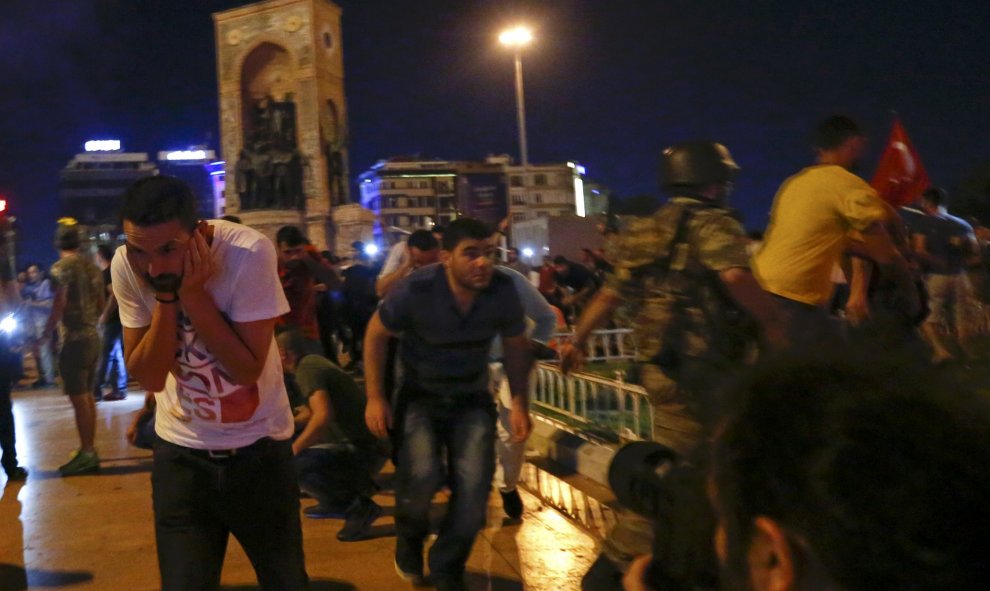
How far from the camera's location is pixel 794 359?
1.16 metres

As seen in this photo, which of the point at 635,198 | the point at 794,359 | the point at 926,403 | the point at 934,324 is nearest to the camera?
the point at 926,403

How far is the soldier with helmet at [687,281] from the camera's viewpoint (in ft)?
10.9

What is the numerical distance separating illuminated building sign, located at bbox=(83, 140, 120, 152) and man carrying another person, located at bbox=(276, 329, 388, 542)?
10933 centimetres

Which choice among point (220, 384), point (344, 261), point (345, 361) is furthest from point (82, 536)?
point (344, 261)

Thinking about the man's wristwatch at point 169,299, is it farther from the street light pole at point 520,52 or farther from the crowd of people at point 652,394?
the street light pole at point 520,52

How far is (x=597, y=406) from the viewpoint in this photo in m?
7.80

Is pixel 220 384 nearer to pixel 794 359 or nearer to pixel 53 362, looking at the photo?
pixel 794 359

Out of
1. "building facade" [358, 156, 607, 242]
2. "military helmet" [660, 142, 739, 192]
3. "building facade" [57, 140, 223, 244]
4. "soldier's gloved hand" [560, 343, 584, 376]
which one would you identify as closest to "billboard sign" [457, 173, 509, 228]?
"building facade" [358, 156, 607, 242]

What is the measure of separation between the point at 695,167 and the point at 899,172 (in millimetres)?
2265

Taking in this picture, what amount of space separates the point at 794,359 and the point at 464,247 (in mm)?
3323

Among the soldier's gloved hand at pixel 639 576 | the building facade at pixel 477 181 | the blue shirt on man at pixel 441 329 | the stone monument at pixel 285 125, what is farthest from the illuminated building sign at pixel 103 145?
the soldier's gloved hand at pixel 639 576

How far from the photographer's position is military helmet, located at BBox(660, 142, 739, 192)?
3531 millimetres

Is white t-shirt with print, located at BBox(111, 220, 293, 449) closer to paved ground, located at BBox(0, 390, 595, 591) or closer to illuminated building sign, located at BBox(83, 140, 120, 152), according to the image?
paved ground, located at BBox(0, 390, 595, 591)

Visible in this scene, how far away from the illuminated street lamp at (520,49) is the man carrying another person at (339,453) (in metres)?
15.0
